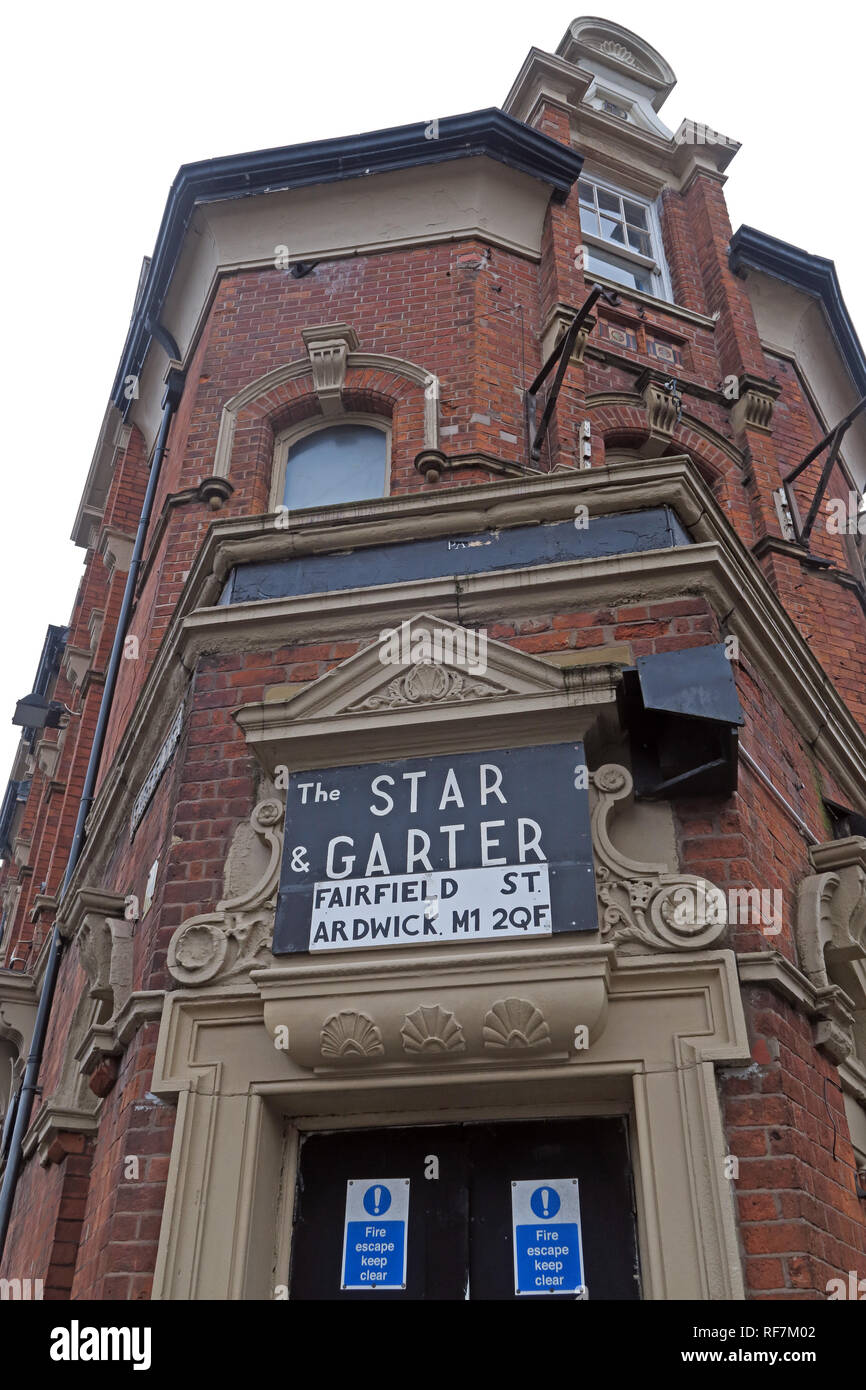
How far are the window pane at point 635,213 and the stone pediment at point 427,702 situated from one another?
759 centimetres

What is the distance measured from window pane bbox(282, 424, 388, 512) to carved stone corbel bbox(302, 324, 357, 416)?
228 millimetres

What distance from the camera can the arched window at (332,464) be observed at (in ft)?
26.5

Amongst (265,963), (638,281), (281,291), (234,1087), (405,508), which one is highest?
(638,281)

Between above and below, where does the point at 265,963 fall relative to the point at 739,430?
below

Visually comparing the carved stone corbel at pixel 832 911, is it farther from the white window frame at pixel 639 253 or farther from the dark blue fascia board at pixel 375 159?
the dark blue fascia board at pixel 375 159

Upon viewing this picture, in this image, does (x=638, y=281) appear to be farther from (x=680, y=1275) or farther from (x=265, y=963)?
(x=680, y=1275)

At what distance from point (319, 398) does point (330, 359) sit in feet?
0.96

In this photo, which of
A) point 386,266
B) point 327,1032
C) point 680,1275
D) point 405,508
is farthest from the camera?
point 386,266

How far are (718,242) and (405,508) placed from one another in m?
6.66

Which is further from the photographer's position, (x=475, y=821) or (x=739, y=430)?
(x=739, y=430)

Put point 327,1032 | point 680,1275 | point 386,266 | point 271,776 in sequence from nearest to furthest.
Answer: point 680,1275 → point 327,1032 → point 271,776 → point 386,266
